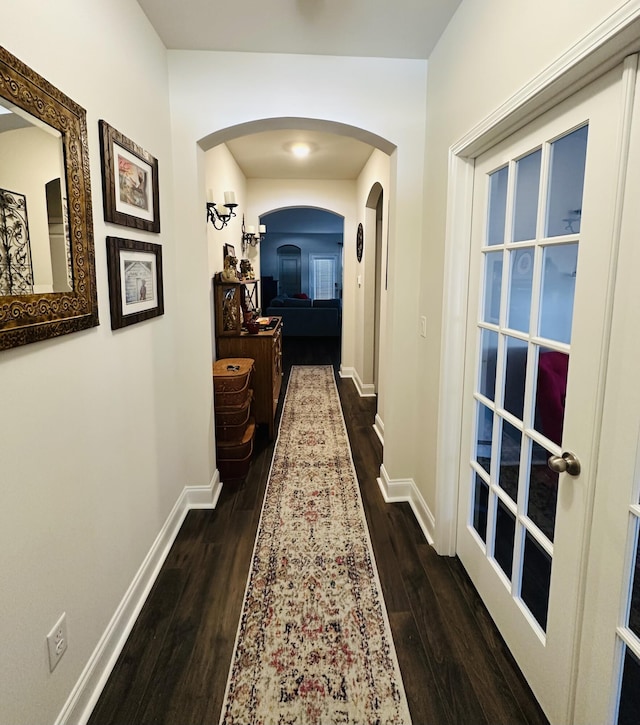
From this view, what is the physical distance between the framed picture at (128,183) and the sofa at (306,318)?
7.09 meters

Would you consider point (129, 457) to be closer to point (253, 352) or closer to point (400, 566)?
point (400, 566)

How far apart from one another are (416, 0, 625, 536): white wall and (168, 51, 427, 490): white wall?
0.32 ft

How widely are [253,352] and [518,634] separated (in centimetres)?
279

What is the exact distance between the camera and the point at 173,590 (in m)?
2.04

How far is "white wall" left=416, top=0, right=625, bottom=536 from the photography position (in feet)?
4.17

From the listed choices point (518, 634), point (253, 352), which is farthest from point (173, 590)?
point (253, 352)

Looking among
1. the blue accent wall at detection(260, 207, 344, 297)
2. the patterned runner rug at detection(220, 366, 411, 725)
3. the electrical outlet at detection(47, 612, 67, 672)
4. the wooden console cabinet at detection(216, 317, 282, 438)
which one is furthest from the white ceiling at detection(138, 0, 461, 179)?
the blue accent wall at detection(260, 207, 344, 297)

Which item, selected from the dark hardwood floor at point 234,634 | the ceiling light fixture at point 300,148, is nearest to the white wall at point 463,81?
the dark hardwood floor at point 234,634

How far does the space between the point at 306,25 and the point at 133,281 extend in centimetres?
144

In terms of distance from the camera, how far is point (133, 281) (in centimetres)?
190

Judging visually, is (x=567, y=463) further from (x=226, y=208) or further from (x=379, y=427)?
(x=226, y=208)

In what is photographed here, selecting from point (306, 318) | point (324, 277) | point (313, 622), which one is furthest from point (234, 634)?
point (324, 277)

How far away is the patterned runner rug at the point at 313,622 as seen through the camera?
149cm

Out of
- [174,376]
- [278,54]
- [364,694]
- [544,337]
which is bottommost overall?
[364,694]
